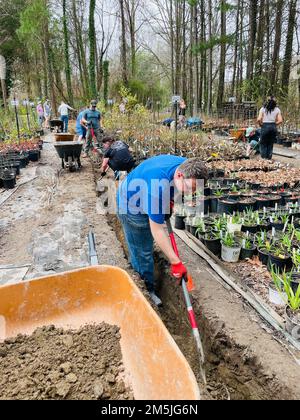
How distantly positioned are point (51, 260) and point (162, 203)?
168cm

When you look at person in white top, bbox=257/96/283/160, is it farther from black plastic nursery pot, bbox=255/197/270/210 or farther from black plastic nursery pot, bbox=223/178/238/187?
black plastic nursery pot, bbox=255/197/270/210

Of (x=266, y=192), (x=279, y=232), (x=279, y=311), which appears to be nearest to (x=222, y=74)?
(x=266, y=192)

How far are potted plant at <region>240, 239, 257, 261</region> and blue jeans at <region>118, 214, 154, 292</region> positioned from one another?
3.25ft

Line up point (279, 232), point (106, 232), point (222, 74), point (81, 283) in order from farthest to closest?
point (222, 74) < point (106, 232) < point (279, 232) < point (81, 283)

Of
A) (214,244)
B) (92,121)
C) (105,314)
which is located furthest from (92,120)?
(105,314)

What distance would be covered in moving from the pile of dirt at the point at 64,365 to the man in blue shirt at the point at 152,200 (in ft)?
2.23

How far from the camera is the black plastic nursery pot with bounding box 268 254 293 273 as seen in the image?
9.73ft

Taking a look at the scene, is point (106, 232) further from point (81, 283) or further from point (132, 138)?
point (132, 138)

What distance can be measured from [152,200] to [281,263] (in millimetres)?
1482

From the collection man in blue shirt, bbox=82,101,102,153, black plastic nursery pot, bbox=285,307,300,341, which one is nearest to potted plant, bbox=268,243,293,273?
black plastic nursery pot, bbox=285,307,300,341

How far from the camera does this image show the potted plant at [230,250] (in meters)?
3.30

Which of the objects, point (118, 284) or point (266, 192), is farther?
point (266, 192)

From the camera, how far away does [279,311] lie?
2492 millimetres

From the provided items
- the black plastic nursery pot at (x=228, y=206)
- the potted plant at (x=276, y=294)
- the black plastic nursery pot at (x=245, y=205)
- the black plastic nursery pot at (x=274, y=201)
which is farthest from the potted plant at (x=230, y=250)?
the black plastic nursery pot at (x=274, y=201)
